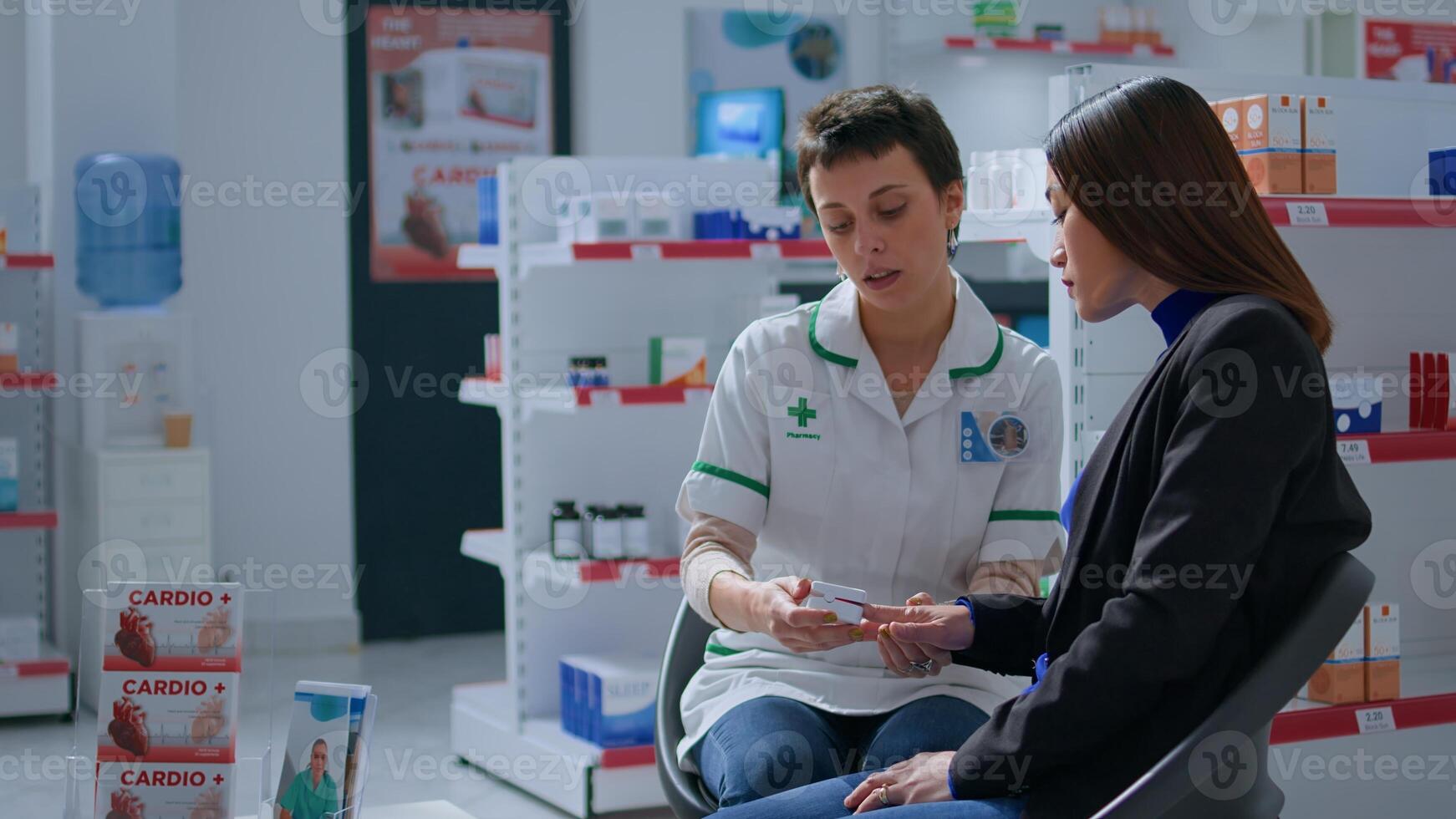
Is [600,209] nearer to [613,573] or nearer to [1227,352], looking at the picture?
[613,573]

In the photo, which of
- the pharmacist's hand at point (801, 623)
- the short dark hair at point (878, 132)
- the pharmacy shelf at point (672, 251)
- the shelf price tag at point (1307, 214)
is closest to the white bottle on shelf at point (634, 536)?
the pharmacy shelf at point (672, 251)

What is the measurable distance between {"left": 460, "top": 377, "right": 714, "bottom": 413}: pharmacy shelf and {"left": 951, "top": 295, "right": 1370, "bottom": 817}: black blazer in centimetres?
233

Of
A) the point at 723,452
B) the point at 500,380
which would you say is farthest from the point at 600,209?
the point at 723,452

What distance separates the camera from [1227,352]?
145 centimetres

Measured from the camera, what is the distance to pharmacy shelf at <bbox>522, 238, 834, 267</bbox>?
12.5 feet

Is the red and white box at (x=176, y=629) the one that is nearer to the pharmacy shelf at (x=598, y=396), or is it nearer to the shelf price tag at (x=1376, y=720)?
the pharmacy shelf at (x=598, y=396)

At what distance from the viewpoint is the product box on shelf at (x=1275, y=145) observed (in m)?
2.86

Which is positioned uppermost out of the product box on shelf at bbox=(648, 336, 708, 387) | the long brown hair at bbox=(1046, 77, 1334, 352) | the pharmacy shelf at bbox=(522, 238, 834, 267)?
the pharmacy shelf at bbox=(522, 238, 834, 267)

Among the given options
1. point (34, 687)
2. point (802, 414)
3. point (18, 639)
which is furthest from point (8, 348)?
point (802, 414)

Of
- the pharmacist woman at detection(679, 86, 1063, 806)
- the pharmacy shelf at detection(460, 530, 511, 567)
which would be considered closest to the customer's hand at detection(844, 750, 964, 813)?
the pharmacist woman at detection(679, 86, 1063, 806)

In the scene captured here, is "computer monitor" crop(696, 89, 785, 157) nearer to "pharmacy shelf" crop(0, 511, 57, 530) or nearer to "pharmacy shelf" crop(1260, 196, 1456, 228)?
"pharmacy shelf" crop(0, 511, 57, 530)

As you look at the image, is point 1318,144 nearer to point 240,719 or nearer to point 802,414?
point 802,414

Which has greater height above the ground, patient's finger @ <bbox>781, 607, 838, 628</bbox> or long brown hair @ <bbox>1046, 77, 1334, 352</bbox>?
long brown hair @ <bbox>1046, 77, 1334, 352</bbox>

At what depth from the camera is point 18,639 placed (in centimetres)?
488
